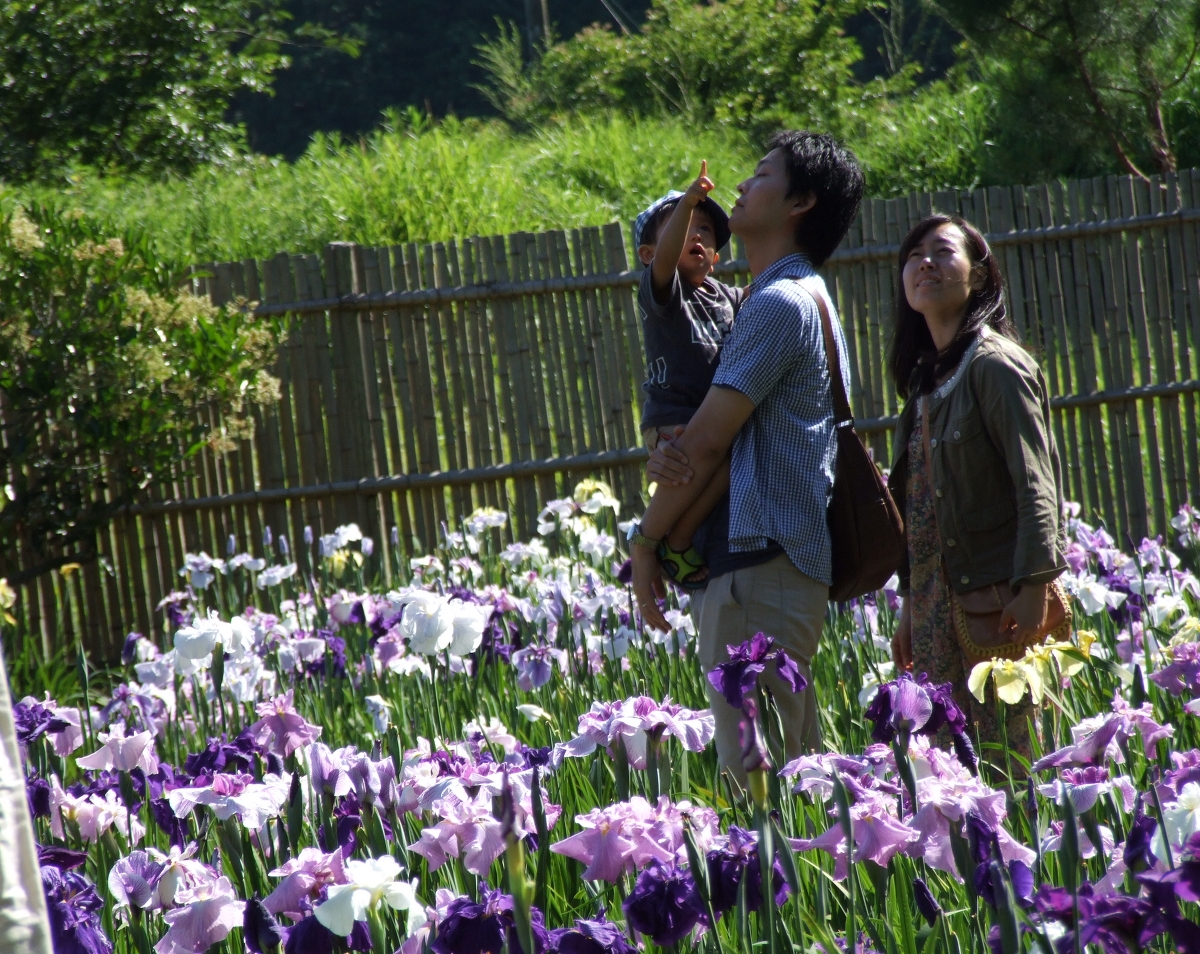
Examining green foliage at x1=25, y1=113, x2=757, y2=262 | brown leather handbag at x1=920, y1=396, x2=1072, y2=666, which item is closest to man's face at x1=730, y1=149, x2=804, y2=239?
brown leather handbag at x1=920, y1=396, x2=1072, y2=666

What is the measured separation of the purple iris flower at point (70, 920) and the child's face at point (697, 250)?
4.76 feet

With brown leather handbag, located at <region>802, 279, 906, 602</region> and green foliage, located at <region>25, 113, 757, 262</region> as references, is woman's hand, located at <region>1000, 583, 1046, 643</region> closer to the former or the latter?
brown leather handbag, located at <region>802, 279, 906, 602</region>

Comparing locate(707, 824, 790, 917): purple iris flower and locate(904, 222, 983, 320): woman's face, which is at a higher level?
locate(904, 222, 983, 320): woman's face

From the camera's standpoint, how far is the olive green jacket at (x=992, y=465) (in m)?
2.29

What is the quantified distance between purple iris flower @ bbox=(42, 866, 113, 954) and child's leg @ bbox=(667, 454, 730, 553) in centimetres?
119

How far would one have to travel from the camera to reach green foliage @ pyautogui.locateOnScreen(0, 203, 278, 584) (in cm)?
491

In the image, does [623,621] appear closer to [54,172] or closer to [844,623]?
[844,623]

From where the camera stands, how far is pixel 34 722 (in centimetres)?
209

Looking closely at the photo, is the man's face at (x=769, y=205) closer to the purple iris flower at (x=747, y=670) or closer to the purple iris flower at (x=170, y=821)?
the purple iris flower at (x=747, y=670)

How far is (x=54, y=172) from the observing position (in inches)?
541

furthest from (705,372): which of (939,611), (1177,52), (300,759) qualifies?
(1177,52)

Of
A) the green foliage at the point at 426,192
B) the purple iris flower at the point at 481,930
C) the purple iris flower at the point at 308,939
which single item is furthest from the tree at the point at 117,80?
the purple iris flower at the point at 481,930

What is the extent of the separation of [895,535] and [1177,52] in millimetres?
7536

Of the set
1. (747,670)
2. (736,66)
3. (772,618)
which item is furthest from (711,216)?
(736,66)
